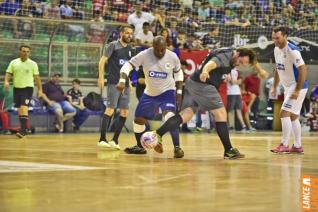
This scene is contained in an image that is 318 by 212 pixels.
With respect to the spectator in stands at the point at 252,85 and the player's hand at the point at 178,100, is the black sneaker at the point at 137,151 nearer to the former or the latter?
the player's hand at the point at 178,100

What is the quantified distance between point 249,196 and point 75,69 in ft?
51.5

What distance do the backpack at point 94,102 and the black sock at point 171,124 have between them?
10.6 meters

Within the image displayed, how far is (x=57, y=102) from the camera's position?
20516 mm

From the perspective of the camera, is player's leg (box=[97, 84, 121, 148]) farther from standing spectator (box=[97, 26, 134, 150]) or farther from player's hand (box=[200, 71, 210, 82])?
player's hand (box=[200, 71, 210, 82])

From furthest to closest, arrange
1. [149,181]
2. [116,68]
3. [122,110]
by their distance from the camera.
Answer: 1. [116,68]
2. [122,110]
3. [149,181]

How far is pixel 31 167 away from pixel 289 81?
5.03m

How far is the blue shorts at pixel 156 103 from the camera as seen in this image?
1141 cm

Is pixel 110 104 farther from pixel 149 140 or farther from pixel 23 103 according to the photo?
pixel 23 103

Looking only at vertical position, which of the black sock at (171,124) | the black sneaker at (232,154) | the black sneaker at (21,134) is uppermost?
the black sock at (171,124)

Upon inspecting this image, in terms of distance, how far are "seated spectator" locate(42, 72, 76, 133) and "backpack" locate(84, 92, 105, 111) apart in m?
0.63

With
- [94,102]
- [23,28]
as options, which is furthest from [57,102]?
[23,28]

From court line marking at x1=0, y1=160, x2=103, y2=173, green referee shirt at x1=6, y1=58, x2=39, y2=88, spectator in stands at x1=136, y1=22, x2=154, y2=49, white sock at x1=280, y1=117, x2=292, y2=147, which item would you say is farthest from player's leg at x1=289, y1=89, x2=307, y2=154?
spectator in stands at x1=136, y1=22, x2=154, y2=49

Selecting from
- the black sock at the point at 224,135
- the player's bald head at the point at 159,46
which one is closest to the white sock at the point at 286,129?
the black sock at the point at 224,135

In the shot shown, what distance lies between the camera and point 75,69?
21.6 meters
